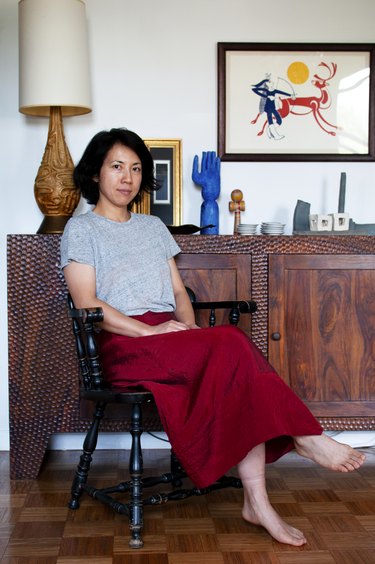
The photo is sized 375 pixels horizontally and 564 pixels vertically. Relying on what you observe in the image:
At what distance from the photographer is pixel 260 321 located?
11.4 ft

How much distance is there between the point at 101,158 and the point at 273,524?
1586 millimetres

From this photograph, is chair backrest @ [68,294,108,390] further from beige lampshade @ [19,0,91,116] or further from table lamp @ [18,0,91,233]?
beige lampshade @ [19,0,91,116]

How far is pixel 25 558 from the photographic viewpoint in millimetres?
2455

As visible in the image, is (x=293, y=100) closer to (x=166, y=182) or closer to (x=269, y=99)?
(x=269, y=99)

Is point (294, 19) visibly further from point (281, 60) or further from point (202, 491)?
point (202, 491)

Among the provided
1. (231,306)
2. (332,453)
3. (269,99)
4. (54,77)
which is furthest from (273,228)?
(332,453)

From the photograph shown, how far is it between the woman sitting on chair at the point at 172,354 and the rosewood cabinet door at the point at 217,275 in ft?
0.55

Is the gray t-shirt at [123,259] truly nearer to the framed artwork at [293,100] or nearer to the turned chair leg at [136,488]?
the turned chair leg at [136,488]

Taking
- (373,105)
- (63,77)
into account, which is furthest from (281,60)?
(63,77)

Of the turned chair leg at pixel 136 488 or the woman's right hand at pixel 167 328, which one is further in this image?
the woman's right hand at pixel 167 328

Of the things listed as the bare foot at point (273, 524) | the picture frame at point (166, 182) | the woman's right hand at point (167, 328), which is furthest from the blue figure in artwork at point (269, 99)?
the bare foot at point (273, 524)

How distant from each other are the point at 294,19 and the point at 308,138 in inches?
23.6

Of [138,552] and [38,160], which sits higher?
[38,160]

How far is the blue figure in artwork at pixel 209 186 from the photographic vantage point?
12.2 feet
